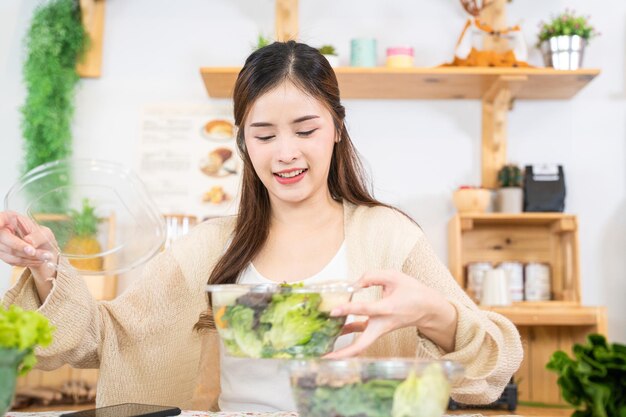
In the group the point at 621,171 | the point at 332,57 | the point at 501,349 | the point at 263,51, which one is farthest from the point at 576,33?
the point at 501,349

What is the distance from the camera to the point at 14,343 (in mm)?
891

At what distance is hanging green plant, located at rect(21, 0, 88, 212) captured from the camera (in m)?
3.28

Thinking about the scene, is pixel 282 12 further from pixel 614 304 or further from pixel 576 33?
pixel 614 304

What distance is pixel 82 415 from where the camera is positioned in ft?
3.75

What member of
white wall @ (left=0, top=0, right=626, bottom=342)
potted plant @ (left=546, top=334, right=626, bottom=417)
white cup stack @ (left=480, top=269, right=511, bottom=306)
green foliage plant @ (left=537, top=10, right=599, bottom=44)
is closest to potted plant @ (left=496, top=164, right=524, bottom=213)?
white wall @ (left=0, top=0, right=626, bottom=342)

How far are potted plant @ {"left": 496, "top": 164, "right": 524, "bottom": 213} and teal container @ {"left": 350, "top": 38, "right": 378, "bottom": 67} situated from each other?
67 cm

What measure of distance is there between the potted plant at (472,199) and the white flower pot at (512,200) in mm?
64

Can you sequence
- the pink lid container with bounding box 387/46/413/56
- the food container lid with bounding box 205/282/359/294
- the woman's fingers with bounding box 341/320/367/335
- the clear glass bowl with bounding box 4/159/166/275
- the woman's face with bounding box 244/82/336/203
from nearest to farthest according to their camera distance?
the food container lid with bounding box 205/282/359/294
the woman's fingers with bounding box 341/320/367/335
the woman's face with bounding box 244/82/336/203
the clear glass bowl with bounding box 4/159/166/275
the pink lid container with bounding box 387/46/413/56

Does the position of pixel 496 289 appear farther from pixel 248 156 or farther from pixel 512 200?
pixel 248 156

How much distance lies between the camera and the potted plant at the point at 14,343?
882mm

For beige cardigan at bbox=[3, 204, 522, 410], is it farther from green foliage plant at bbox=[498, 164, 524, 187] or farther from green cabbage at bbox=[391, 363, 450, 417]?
green foliage plant at bbox=[498, 164, 524, 187]

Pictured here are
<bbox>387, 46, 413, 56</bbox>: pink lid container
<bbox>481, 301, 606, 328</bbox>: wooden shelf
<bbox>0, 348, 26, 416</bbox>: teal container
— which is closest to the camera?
<bbox>0, 348, 26, 416</bbox>: teal container

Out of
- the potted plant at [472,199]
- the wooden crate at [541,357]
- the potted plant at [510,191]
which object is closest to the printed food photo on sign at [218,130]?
the potted plant at [472,199]

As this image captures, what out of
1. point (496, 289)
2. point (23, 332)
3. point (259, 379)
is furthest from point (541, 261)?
point (23, 332)
